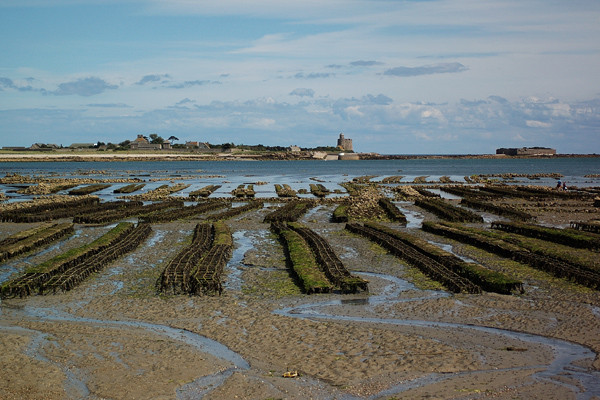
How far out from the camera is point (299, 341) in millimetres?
15586

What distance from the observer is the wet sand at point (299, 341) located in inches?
494

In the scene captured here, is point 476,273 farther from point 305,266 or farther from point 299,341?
point 299,341

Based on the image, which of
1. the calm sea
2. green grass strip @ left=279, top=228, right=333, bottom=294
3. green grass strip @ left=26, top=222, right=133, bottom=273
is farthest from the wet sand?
the calm sea

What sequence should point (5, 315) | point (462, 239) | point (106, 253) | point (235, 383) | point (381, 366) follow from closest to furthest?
point (235, 383), point (381, 366), point (5, 315), point (106, 253), point (462, 239)

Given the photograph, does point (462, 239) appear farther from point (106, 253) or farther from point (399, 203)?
point (399, 203)

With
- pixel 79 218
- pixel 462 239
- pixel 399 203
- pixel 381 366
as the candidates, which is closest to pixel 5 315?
pixel 381 366

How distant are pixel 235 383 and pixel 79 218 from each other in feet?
111

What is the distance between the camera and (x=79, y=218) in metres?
43.2

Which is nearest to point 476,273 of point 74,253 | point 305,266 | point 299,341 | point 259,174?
point 305,266

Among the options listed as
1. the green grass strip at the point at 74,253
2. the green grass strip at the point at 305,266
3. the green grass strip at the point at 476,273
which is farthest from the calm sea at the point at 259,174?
the green grass strip at the point at 476,273

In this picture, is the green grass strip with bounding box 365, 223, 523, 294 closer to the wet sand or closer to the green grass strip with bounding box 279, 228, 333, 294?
the wet sand

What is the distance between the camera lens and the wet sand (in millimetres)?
12539

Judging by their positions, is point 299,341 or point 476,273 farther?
point 476,273

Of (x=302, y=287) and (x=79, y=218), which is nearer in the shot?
(x=302, y=287)
